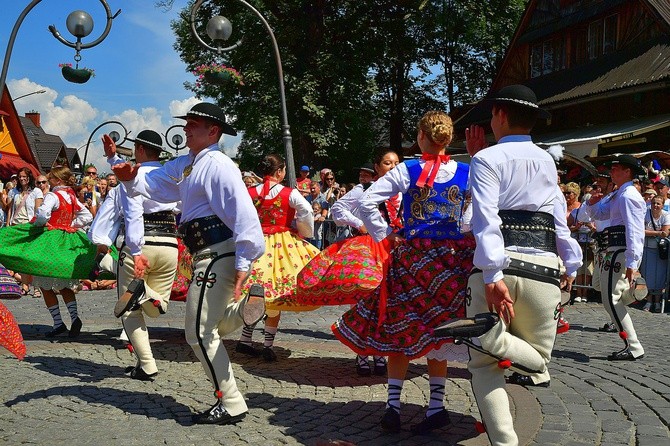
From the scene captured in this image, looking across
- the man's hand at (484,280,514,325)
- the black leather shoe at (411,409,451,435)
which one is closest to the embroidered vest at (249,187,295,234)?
the black leather shoe at (411,409,451,435)

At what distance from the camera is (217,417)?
483 centimetres

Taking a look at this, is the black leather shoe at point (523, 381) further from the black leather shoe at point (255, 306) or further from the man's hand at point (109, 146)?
the man's hand at point (109, 146)

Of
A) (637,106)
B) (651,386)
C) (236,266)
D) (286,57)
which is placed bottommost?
(651,386)

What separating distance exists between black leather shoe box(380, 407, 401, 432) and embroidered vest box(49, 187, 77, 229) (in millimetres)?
5474

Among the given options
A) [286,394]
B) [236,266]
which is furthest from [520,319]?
[286,394]

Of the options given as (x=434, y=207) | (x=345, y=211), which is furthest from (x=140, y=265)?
(x=434, y=207)

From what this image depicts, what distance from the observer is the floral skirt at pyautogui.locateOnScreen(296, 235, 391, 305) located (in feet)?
19.2

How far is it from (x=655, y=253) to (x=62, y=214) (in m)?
9.05

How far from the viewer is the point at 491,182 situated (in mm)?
3717

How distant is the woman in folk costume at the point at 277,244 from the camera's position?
7109 millimetres

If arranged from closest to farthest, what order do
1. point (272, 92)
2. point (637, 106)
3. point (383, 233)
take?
point (383, 233) → point (637, 106) → point (272, 92)

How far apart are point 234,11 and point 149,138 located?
64.4ft

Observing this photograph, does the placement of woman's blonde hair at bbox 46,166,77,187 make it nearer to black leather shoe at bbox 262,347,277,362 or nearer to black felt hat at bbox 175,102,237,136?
black leather shoe at bbox 262,347,277,362

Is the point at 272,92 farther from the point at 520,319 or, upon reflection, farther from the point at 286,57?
the point at 520,319
